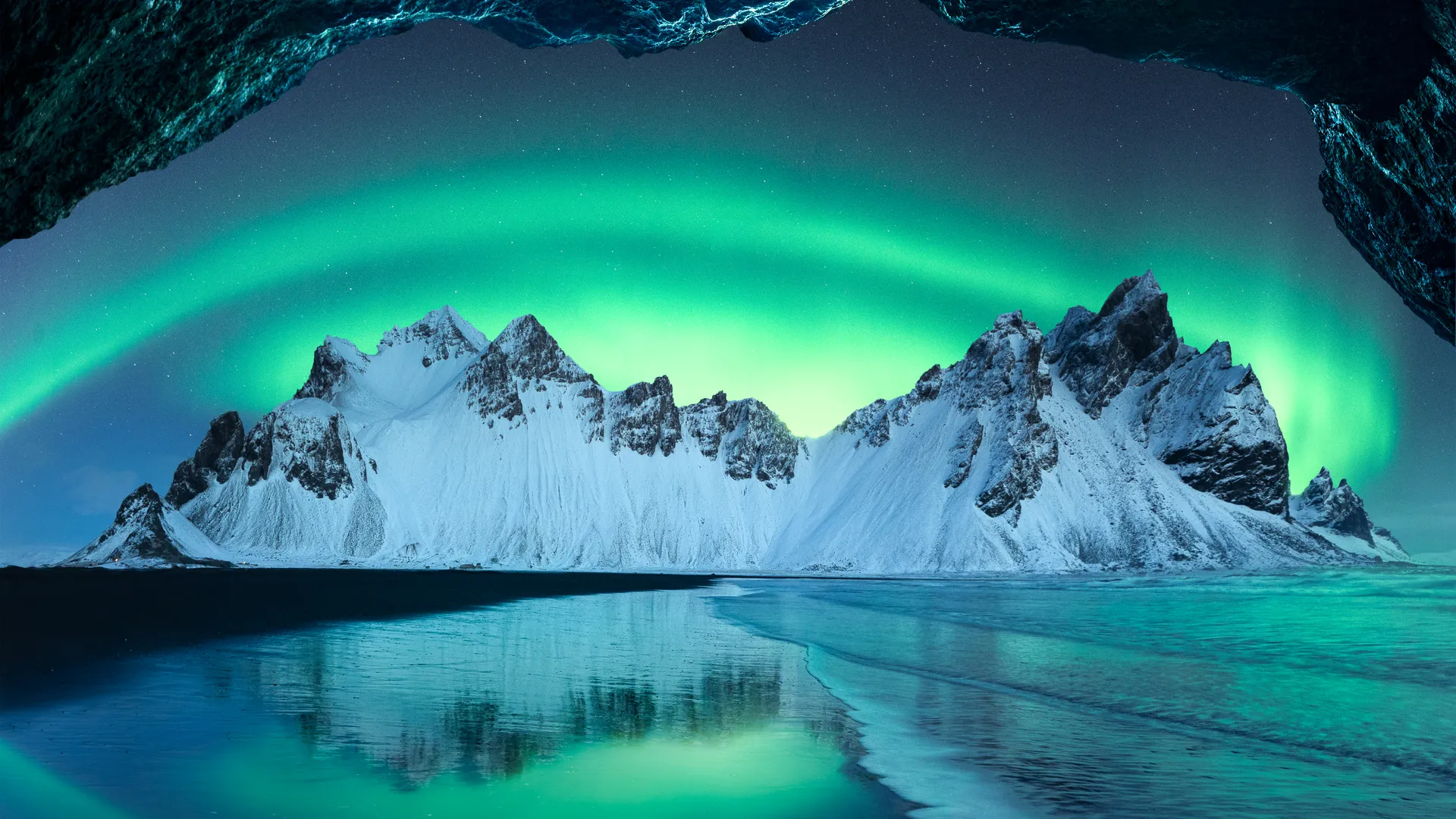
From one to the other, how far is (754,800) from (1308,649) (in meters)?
21.9

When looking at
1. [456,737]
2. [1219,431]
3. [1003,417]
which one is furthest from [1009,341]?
[456,737]

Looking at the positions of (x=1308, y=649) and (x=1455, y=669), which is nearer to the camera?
(x=1455, y=669)

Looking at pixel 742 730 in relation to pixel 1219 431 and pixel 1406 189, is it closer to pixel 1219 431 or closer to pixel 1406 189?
pixel 1406 189

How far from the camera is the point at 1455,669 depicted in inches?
750

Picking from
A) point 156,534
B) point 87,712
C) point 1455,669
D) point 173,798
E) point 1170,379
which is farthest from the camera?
point 1170,379

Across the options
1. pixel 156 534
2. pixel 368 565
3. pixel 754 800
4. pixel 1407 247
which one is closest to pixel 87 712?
pixel 754 800

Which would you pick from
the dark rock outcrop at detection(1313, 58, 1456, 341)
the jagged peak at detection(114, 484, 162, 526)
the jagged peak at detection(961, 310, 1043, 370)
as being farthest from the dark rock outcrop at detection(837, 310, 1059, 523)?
the jagged peak at detection(114, 484, 162, 526)

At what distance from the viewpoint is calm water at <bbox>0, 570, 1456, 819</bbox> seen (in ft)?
28.3

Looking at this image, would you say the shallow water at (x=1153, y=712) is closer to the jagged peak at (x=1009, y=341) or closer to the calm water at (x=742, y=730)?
the calm water at (x=742, y=730)

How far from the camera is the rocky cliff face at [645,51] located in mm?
11125

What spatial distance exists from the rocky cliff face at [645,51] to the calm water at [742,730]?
778 cm

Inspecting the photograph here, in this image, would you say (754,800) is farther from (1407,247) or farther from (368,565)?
(368,565)

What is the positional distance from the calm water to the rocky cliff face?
25.5 ft

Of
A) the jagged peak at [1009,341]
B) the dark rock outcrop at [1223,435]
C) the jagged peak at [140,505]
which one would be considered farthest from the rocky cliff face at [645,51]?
the jagged peak at [140,505]
